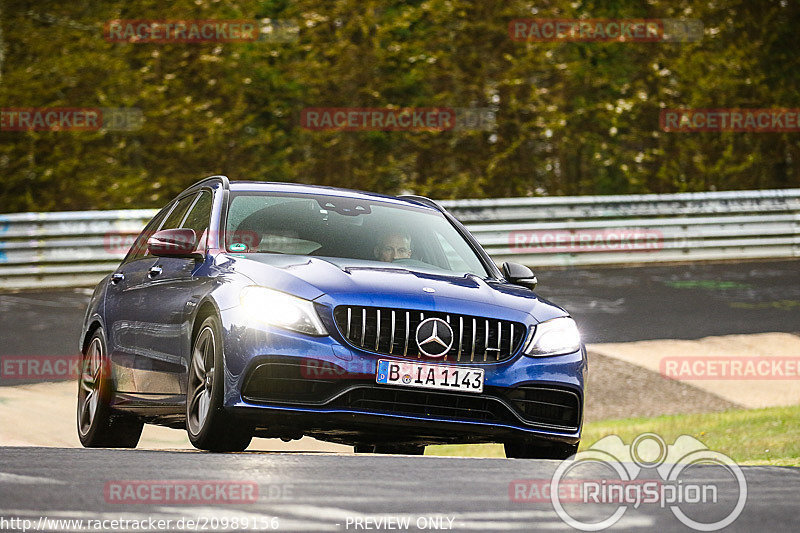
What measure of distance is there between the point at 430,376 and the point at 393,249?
4.64ft

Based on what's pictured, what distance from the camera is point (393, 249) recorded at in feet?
28.3

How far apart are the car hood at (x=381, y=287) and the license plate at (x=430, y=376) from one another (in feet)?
0.94

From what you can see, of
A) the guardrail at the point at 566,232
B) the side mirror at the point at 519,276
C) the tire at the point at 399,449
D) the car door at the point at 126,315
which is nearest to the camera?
the side mirror at the point at 519,276

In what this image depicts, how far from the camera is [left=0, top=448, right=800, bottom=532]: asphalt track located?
5414 millimetres

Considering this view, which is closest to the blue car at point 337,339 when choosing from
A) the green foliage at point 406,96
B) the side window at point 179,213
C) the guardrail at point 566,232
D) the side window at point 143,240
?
the side window at point 179,213

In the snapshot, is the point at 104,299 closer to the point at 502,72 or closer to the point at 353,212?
the point at 353,212

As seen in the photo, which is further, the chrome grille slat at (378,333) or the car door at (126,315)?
the car door at (126,315)

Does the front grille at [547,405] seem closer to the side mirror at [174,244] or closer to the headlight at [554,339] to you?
the headlight at [554,339]

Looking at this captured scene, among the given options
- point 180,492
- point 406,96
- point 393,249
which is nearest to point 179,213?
point 393,249

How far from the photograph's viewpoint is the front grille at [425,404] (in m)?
7.32

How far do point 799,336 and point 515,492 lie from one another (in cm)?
1113

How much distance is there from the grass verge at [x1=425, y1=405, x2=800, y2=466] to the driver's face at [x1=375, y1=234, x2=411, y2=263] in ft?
10.6

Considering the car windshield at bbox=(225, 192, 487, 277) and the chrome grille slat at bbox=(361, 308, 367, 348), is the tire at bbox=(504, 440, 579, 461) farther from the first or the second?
the chrome grille slat at bbox=(361, 308, 367, 348)

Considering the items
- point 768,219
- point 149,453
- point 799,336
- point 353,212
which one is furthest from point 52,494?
point 768,219
